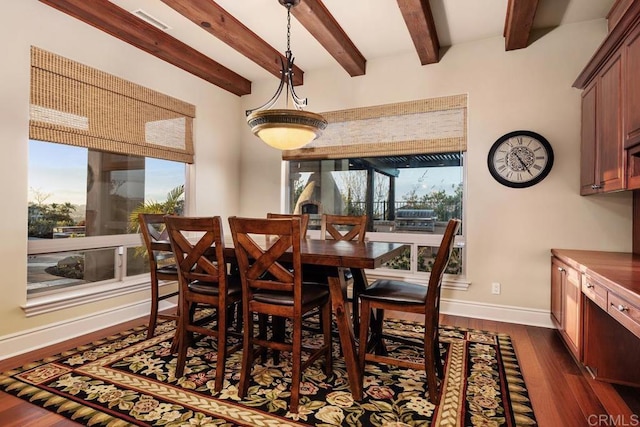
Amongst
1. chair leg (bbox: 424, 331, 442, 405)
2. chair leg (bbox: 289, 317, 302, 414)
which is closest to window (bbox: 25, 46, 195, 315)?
chair leg (bbox: 289, 317, 302, 414)

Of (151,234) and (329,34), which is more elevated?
(329,34)

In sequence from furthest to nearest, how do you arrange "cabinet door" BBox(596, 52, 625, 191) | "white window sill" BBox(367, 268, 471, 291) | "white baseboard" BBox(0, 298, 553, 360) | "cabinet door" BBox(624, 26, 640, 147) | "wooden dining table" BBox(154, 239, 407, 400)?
"white window sill" BBox(367, 268, 471, 291) < "white baseboard" BBox(0, 298, 553, 360) < "cabinet door" BBox(596, 52, 625, 191) < "cabinet door" BBox(624, 26, 640, 147) < "wooden dining table" BBox(154, 239, 407, 400)

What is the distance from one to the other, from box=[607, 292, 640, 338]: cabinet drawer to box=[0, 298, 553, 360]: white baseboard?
171cm

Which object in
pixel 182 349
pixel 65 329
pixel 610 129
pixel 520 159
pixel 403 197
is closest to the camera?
pixel 182 349

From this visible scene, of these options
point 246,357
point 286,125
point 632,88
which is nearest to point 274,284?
point 246,357

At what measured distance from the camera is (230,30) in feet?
10.8

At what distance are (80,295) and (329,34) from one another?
3225 millimetres

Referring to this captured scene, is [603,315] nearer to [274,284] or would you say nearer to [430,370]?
Result: [430,370]

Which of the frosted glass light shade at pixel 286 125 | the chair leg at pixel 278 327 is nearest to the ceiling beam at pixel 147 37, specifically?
the frosted glass light shade at pixel 286 125

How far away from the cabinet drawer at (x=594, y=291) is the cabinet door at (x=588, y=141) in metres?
0.93

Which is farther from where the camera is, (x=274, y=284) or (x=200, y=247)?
(x=200, y=247)

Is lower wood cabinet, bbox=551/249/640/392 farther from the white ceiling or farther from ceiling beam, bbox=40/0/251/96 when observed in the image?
ceiling beam, bbox=40/0/251/96

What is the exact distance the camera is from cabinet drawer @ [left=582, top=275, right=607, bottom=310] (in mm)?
1982

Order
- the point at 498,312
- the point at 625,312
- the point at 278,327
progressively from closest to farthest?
1. the point at 625,312
2. the point at 278,327
3. the point at 498,312
